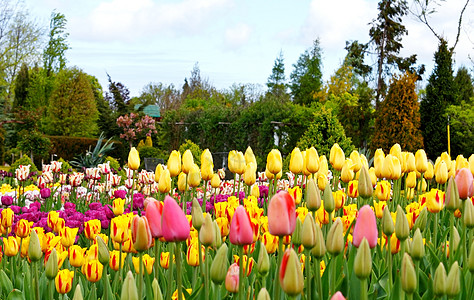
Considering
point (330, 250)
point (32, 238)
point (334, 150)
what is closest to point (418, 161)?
point (334, 150)

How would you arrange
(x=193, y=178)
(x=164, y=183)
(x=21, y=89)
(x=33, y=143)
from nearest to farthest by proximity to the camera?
1. (x=164, y=183)
2. (x=193, y=178)
3. (x=33, y=143)
4. (x=21, y=89)

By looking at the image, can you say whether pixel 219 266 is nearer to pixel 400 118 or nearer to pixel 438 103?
pixel 400 118

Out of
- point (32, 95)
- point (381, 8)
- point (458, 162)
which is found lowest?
point (458, 162)

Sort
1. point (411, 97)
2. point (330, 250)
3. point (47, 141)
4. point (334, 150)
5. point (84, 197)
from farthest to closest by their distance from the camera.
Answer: point (47, 141)
point (411, 97)
point (84, 197)
point (334, 150)
point (330, 250)

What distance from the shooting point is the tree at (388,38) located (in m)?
25.7

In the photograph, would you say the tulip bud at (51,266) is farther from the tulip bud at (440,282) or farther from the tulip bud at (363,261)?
the tulip bud at (440,282)

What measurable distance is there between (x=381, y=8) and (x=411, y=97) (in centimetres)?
1657

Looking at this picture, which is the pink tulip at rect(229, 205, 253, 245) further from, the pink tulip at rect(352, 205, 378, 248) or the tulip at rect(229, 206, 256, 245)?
A: the pink tulip at rect(352, 205, 378, 248)

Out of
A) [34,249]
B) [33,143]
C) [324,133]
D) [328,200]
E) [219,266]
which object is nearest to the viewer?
[219,266]

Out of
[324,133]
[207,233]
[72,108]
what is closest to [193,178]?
[207,233]

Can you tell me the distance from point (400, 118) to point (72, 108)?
13.9 metres

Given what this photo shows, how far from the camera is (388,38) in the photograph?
26156 millimetres

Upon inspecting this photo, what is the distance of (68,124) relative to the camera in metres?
20.4

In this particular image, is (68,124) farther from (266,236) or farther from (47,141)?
(266,236)
